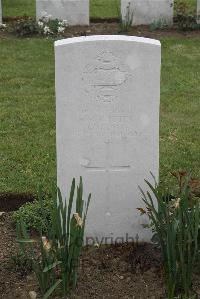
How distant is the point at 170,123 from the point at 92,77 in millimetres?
3084

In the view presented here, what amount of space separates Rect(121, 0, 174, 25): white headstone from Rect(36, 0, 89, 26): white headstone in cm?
64

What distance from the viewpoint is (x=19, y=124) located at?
7.16 meters

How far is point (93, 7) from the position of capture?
514 inches

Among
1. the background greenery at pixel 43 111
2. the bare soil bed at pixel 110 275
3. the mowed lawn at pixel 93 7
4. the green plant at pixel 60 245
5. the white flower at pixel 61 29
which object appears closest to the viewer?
the green plant at pixel 60 245

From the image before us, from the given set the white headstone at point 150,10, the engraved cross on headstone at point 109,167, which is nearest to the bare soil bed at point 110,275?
the engraved cross on headstone at point 109,167

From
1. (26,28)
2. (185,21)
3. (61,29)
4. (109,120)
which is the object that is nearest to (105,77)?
(109,120)

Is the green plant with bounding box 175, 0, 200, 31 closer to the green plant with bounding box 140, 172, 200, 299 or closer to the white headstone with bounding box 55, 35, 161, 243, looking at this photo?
the white headstone with bounding box 55, 35, 161, 243

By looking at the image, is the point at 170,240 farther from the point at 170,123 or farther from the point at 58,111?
the point at 170,123

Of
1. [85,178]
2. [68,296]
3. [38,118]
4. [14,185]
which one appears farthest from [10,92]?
[68,296]

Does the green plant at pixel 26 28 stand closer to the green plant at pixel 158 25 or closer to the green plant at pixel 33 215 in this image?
the green plant at pixel 158 25

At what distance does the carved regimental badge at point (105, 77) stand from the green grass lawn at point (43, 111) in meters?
1.55

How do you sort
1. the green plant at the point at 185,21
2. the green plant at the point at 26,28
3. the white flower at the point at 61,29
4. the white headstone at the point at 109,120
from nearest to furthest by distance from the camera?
the white headstone at the point at 109,120 < the white flower at the point at 61,29 < the green plant at the point at 26,28 < the green plant at the point at 185,21

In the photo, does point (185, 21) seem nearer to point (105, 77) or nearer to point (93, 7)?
point (93, 7)

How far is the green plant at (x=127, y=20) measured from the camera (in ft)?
35.8
